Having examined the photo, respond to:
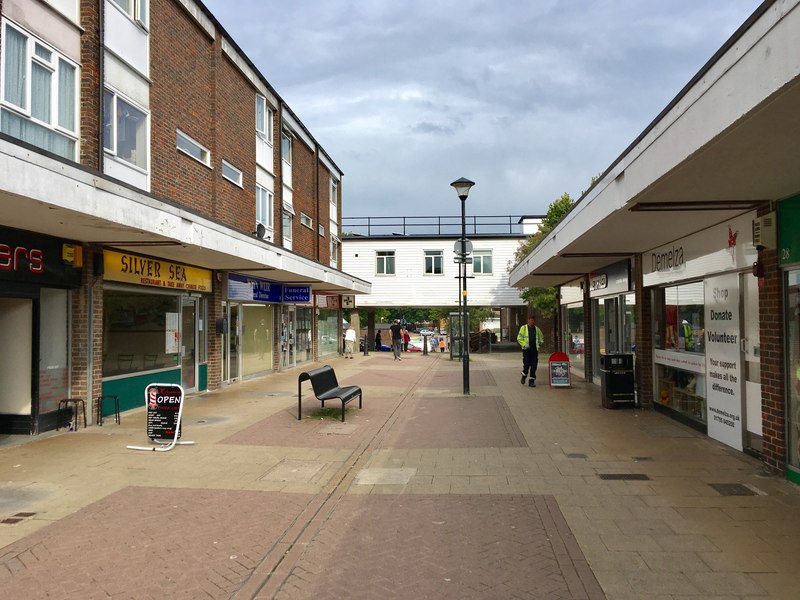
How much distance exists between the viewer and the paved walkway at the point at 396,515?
13.1ft

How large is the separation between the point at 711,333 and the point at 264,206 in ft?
46.0

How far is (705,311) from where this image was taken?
8531mm

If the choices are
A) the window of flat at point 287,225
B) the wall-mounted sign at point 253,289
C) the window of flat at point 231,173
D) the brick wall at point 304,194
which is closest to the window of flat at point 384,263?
the brick wall at point 304,194

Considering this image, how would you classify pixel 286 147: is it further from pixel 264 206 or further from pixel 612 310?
pixel 612 310

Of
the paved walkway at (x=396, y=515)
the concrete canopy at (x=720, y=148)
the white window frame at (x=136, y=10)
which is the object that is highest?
the white window frame at (x=136, y=10)

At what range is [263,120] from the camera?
1878 centimetres

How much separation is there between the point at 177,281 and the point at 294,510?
8.16 meters

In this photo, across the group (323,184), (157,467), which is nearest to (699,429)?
(157,467)

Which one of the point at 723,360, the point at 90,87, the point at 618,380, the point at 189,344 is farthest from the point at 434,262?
Result: the point at 723,360

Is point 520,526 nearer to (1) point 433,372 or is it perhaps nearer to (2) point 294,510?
(2) point 294,510

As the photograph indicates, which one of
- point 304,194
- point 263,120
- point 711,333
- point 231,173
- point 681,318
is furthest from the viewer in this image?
point 304,194

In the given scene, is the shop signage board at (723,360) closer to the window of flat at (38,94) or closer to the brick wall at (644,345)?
the brick wall at (644,345)

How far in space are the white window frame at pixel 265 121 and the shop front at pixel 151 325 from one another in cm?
626

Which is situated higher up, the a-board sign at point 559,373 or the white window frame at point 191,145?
the white window frame at point 191,145
